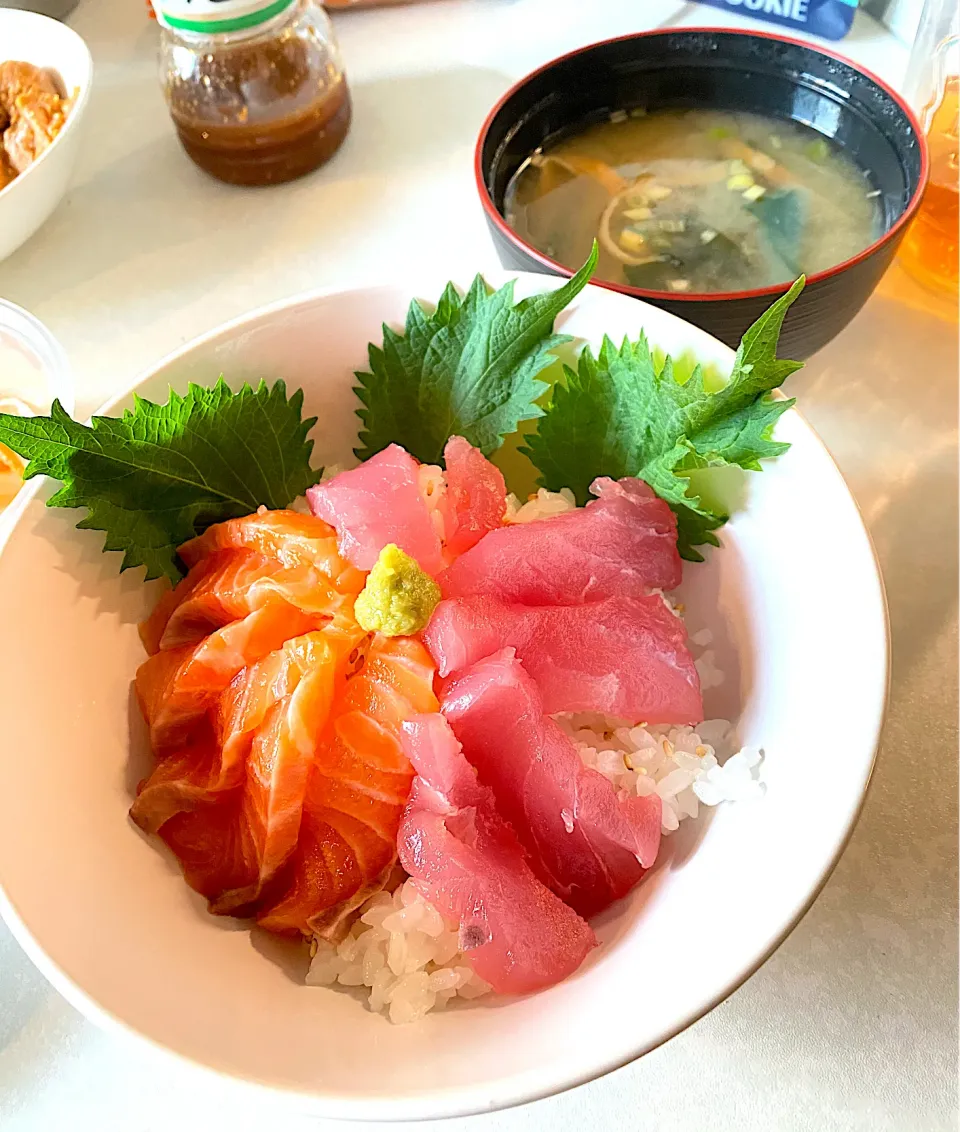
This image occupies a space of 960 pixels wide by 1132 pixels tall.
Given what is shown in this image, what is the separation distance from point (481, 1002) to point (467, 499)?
554 millimetres

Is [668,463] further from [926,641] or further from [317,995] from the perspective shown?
[317,995]

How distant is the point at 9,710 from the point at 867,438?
Result: 1.27m

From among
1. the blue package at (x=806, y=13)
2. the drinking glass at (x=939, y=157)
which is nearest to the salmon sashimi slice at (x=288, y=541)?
the drinking glass at (x=939, y=157)

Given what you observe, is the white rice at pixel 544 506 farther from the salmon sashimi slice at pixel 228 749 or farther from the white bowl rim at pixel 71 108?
the white bowl rim at pixel 71 108

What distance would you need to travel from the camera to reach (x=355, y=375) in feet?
4.17

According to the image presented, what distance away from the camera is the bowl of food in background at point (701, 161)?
57.1 inches

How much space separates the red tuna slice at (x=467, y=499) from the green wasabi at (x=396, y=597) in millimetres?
132

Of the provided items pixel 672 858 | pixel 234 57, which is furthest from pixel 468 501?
pixel 234 57

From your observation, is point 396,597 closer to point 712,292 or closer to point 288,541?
point 288,541

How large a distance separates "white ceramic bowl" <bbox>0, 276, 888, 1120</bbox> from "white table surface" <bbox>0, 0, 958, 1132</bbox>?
75 millimetres

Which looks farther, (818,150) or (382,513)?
(818,150)

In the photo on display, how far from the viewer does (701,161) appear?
1619mm

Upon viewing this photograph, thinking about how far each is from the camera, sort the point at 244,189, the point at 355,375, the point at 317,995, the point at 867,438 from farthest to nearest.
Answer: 1. the point at 244,189
2. the point at 867,438
3. the point at 355,375
4. the point at 317,995

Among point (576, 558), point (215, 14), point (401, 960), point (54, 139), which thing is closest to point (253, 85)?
point (215, 14)
